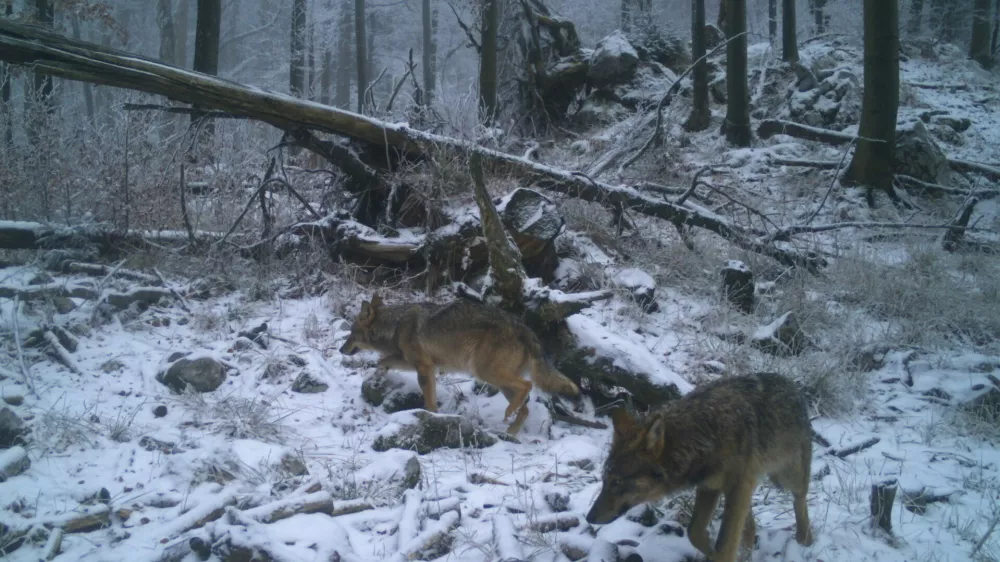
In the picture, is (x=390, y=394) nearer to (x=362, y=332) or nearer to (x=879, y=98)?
(x=362, y=332)

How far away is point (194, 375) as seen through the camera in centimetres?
554


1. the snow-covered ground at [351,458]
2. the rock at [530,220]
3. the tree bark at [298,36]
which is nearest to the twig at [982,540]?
the snow-covered ground at [351,458]

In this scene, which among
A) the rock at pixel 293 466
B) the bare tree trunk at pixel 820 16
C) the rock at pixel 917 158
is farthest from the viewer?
the bare tree trunk at pixel 820 16

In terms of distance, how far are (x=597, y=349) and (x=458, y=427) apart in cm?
149

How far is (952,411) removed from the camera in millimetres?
5281

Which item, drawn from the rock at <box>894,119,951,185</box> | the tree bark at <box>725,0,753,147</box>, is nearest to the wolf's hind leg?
the rock at <box>894,119,951,185</box>

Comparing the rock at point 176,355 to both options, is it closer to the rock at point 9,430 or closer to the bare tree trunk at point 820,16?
the rock at point 9,430

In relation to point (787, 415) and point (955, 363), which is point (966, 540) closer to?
point (787, 415)

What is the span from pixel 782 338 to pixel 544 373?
2.62 m

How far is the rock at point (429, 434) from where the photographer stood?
485 cm

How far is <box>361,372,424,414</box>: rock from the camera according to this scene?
582cm

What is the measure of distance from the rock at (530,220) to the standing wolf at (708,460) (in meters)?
3.99

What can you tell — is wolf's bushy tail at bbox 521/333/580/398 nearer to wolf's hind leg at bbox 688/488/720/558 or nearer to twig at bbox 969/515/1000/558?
wolf's hind leg at bbox 688/488/720/558

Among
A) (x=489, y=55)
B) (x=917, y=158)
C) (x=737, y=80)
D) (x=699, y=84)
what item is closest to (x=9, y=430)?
(x=489, y=55)
